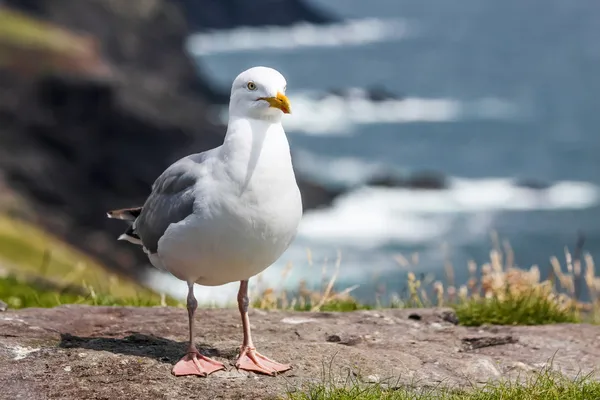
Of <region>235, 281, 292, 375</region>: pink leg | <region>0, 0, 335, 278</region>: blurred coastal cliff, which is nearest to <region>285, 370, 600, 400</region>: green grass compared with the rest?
<region>235, 281, 292, 375</region>: pink leg

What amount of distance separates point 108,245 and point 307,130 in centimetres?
3343

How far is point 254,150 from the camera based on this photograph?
24.7 feet

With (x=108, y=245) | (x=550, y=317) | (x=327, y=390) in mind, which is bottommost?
(x=327, y=390)

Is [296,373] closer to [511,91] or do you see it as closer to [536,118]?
[536,118]

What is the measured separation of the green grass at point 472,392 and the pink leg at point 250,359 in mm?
469

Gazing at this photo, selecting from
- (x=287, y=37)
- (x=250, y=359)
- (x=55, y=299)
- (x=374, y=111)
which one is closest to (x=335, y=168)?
(x=374, y=111)

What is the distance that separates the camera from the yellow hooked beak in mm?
7422

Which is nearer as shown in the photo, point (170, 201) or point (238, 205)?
point (238, 205)

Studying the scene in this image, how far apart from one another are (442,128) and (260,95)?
224 feet

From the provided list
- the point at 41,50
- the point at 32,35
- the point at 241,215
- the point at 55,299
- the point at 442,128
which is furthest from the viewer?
the point at 442,128

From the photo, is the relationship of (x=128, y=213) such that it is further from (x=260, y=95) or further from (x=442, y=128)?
(x=442, y=128)

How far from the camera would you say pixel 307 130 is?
6925cm

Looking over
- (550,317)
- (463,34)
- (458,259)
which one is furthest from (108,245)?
(463,34)

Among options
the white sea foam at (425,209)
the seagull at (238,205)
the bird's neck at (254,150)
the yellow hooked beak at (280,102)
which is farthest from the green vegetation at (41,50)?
the yellow hooked beak at (280,102)
